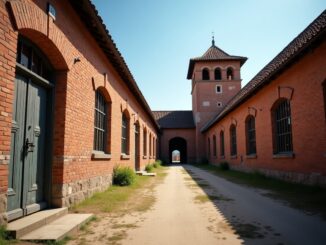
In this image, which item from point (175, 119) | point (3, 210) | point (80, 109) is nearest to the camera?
point (3, 210)

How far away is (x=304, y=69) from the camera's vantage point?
30.1 ft

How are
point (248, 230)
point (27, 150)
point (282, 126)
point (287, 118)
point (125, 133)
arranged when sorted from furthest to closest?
1. point (125, 133)
2. point (282, 126)
3. point (287, 118)
4. point (27, 150)
5. point (248, 230)

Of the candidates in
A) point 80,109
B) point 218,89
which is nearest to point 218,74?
point 218,89

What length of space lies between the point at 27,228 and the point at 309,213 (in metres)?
4.98

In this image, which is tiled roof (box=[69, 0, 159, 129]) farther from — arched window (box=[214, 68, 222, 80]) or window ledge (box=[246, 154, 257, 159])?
arched window (box=[214, 68, 222, 80])

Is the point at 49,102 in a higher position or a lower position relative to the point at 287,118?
lower

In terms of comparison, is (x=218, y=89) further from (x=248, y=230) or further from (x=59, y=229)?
(x=59, y=229)

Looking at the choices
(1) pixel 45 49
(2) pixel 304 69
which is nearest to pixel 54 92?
(1) pixel 45 49

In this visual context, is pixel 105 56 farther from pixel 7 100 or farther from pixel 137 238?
pixel 137 238

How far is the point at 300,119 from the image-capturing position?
9.61 metres

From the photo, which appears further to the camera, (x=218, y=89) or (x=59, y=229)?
(x=218, y=89)

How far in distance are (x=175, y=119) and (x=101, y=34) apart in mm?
31077

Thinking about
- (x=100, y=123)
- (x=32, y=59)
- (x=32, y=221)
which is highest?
(x=32, y=59)

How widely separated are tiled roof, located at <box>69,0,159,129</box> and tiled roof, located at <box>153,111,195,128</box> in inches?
988
